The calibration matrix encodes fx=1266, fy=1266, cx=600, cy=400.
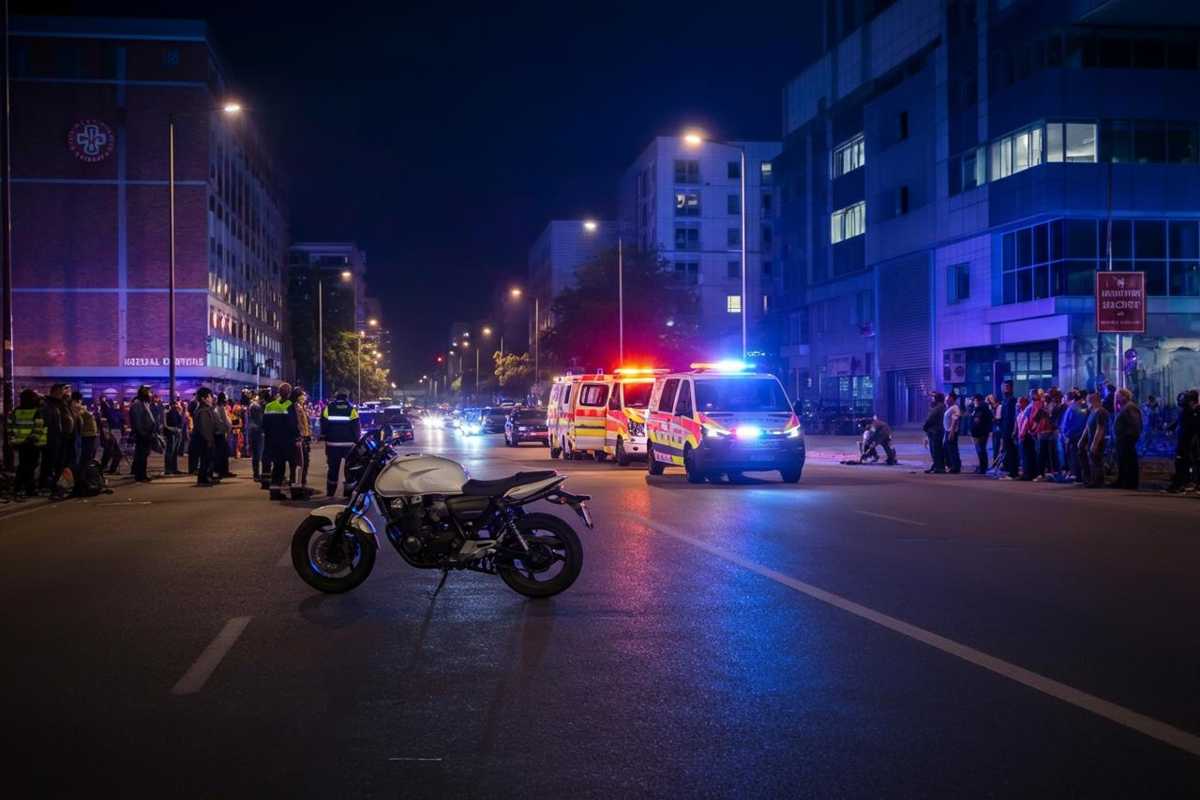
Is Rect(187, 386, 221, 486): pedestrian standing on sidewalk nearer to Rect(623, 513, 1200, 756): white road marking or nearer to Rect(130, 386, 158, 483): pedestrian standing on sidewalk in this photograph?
Rect(130, 386, 158, 483): pedestrian standing on sidewalk

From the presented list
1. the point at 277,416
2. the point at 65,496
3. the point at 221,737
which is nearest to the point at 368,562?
the point at 221,737

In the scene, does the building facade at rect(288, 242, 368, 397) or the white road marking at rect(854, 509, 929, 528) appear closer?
the white road marking at rect(854, 509, 929, 528)

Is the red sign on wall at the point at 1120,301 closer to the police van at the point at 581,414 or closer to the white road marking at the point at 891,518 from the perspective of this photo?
the white road marking at the point at 891,518

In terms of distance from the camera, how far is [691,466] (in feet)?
78.4

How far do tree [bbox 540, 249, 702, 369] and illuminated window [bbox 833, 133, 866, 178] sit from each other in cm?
1186

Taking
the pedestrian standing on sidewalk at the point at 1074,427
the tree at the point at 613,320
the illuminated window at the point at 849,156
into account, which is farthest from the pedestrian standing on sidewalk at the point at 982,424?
the tree at the point at 613,320

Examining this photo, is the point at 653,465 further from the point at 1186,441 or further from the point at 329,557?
the point at 329,557

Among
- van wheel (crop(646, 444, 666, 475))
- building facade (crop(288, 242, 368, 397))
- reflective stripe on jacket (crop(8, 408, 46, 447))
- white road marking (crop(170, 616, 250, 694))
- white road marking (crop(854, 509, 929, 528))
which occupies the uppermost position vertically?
building facade (crop(288, 242, 368, 397))

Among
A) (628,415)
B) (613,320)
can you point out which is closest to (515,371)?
(613,320)

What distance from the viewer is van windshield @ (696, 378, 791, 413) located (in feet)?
79.3

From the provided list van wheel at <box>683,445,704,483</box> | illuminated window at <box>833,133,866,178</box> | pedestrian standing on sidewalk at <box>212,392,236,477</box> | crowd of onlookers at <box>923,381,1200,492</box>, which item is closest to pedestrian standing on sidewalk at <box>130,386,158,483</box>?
pedestrian standing on sidewalk at <box>212,392,236,477</box>

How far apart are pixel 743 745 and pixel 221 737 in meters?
2.47

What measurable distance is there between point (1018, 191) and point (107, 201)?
1833 inches

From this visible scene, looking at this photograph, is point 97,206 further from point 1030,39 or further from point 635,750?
point 635,750
